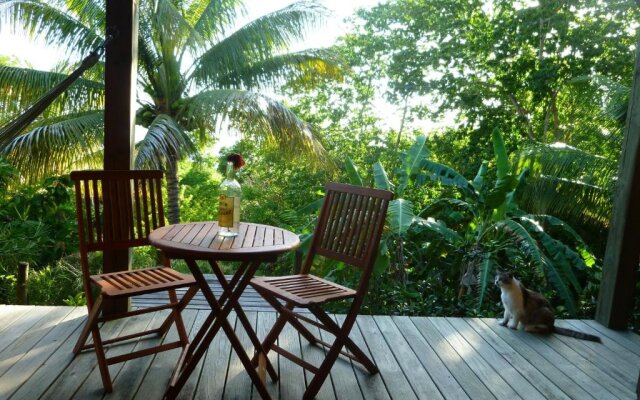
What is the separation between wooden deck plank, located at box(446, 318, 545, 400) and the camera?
278 cm

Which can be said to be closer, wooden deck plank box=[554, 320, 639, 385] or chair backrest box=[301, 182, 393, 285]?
chair backrest box=[301, 182, 393, 285]

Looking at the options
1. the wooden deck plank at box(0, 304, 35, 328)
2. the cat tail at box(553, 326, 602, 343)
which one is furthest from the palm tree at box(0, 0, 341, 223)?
the cat tail at box(553, 326, 602, 343)

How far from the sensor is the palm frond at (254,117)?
7.92 meters

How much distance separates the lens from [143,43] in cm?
893

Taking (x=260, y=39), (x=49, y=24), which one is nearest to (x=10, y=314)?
(x=49, y=24)

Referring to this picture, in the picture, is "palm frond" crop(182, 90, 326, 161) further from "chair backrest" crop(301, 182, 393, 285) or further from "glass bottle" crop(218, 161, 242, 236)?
"glass bottle" crop(218, 161, 242, 236)

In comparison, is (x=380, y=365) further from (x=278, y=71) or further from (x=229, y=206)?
(x=278, y=71)

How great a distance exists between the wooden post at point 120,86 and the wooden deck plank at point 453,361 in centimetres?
216

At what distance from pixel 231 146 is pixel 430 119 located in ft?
14.8

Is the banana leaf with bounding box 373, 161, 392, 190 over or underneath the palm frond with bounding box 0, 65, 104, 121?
underneath

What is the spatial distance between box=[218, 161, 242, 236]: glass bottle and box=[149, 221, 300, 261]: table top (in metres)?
0.06

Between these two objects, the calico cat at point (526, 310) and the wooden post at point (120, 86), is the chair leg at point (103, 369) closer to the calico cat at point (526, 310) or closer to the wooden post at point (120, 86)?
the wooden post at point (120, 86)

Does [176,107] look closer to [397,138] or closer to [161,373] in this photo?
[397,138]

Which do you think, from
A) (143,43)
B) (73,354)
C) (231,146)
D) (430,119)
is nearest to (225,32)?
(143,43)
